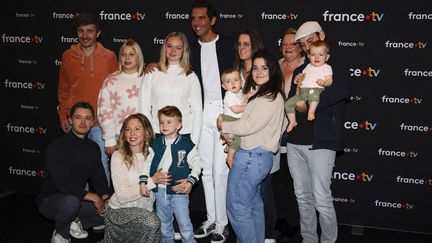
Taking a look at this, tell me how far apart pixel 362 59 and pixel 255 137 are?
5.17ft

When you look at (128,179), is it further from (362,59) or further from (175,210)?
(362,59)

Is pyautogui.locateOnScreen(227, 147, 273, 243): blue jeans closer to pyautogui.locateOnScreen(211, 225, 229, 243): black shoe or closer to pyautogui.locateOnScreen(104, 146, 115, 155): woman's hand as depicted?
pyautogui.locateOnScreen(211, 225, 229, 243): black shoe

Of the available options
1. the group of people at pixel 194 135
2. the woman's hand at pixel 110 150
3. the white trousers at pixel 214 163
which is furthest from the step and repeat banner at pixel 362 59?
the woman's hand at pixel 110 150

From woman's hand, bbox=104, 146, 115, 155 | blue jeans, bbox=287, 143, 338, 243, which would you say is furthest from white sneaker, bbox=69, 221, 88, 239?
blue jeans, bbox=287, 143, 338, 243

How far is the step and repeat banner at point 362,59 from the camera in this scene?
4074mm

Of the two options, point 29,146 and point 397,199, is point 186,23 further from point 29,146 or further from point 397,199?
point 397,199

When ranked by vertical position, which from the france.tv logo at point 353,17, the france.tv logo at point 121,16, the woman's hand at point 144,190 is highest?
the france.tv logo at point 121,16

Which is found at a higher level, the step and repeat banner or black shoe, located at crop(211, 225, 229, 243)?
the step and repeat banner

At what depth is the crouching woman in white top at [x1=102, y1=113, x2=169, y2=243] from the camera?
341cm

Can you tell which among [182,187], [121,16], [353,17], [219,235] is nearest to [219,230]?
[219,235]

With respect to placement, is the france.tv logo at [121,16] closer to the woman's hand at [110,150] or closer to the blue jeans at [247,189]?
the woman's hand at [110,150]

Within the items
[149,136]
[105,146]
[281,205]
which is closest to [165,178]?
[149,136]

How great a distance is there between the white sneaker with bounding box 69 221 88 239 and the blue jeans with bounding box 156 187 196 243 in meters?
0.92

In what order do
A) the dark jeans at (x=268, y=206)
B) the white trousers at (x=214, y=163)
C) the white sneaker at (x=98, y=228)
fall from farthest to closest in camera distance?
the white sneaker at (x=98, y=228) → the white trousers at (x=214, y=163) → the dark jeans at (x=268, y=206)
